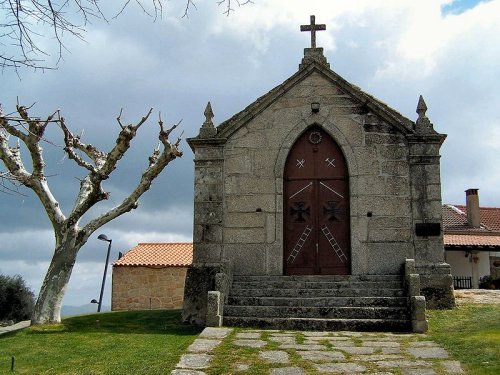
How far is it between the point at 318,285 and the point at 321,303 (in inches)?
32.1

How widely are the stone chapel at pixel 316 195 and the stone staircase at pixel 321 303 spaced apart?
0.07 metres

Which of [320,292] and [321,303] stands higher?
[320,292]

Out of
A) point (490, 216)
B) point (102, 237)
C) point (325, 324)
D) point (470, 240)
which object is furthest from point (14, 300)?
point (490, 216)

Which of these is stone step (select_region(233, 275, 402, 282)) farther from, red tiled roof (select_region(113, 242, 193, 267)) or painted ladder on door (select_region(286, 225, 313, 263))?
A: red tiled roof (select_region(113, 242, 193, 267))

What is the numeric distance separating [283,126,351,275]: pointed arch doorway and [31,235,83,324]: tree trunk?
4.64m

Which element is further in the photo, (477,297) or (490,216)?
(490,216)

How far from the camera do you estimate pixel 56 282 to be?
472 inches

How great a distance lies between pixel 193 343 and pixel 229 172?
17.5 ft

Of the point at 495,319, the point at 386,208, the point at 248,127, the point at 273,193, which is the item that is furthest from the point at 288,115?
the point at 495,319

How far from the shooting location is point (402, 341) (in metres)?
8.77

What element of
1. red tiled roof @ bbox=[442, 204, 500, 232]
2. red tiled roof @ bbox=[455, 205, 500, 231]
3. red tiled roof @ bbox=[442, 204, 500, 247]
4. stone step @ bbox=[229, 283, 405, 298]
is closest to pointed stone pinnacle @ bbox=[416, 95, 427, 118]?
stone step @ bbox=[229, 283, 405, 298]

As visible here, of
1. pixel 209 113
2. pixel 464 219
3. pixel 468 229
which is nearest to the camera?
pixel 209 113

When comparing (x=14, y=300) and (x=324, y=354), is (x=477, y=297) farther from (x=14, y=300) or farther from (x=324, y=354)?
(x=14, y=300)

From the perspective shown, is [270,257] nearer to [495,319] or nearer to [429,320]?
[429,320]
